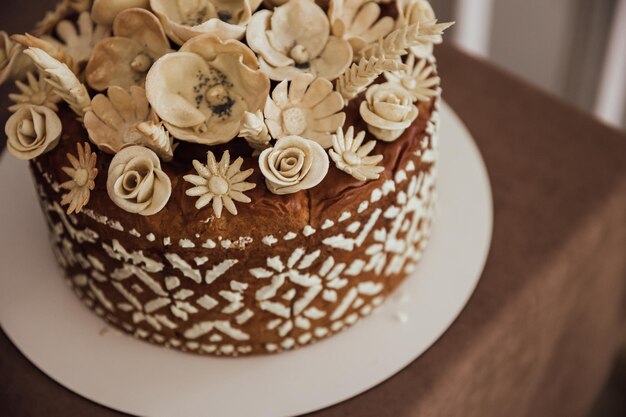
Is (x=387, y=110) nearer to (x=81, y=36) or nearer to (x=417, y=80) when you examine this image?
(x=417, y=80)

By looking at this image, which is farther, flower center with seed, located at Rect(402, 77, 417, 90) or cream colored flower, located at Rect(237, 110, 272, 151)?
flower center with seed, located at Rect(402, 77, 417, 90)

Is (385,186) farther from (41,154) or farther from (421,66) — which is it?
(41,154)

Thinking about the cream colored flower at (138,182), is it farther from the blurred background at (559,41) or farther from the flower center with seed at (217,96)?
the blurred background at (559,41)

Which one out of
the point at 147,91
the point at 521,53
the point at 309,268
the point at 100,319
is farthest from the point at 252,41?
the point at 521,53

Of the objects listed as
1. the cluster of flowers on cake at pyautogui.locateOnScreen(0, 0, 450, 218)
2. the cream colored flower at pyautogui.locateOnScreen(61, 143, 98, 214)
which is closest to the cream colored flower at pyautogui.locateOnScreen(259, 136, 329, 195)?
the cluster of flowers on cake at pyautogui.locateOnScreen(0, 0, 450, 218)

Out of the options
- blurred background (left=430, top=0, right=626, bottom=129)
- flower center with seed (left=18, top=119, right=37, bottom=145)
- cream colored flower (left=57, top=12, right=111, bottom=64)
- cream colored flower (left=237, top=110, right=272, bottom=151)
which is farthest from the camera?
blurred background (left=430, top=0, right=626, bottom=129)

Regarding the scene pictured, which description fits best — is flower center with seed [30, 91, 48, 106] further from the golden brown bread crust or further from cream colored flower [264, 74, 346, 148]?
cream colored flower [264, 74, 346, 148]

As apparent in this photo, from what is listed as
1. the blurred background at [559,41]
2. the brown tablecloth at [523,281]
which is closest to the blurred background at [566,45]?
the blurred background at [559,41]
